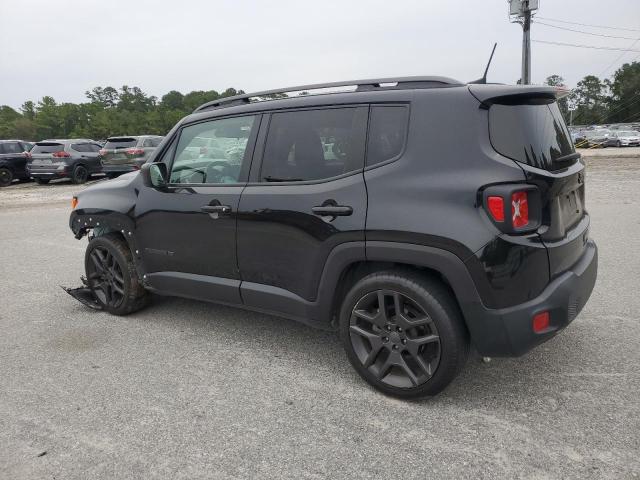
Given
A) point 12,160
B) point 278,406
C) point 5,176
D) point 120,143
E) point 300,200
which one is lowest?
point 278,406

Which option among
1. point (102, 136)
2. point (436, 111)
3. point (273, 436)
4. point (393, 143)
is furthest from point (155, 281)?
point (102, 136)

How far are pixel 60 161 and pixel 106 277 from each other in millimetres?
15240

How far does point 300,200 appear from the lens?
3.11 m

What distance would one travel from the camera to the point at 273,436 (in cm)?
260

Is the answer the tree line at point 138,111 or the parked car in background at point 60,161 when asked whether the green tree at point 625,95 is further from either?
the parked car in background at point 60,161

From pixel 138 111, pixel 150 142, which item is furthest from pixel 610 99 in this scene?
pixel 150 142

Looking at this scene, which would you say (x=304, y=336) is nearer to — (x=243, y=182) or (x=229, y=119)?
(x=243, y=182)

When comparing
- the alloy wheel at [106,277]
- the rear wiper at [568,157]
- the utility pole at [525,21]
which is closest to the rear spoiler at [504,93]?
the rear wiper at [568,157]

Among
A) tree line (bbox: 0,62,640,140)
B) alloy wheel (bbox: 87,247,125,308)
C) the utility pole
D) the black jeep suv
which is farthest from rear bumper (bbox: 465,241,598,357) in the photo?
tree line (bbox: 0,62,640,140)

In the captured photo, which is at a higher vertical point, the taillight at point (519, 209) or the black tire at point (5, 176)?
the taillight at point (519, 209)

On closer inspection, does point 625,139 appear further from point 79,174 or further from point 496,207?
point 496,207

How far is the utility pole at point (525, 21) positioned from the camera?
3556 cm

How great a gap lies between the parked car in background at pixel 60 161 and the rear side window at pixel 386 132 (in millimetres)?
17447

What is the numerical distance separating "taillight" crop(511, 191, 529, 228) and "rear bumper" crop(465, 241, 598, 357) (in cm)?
38
